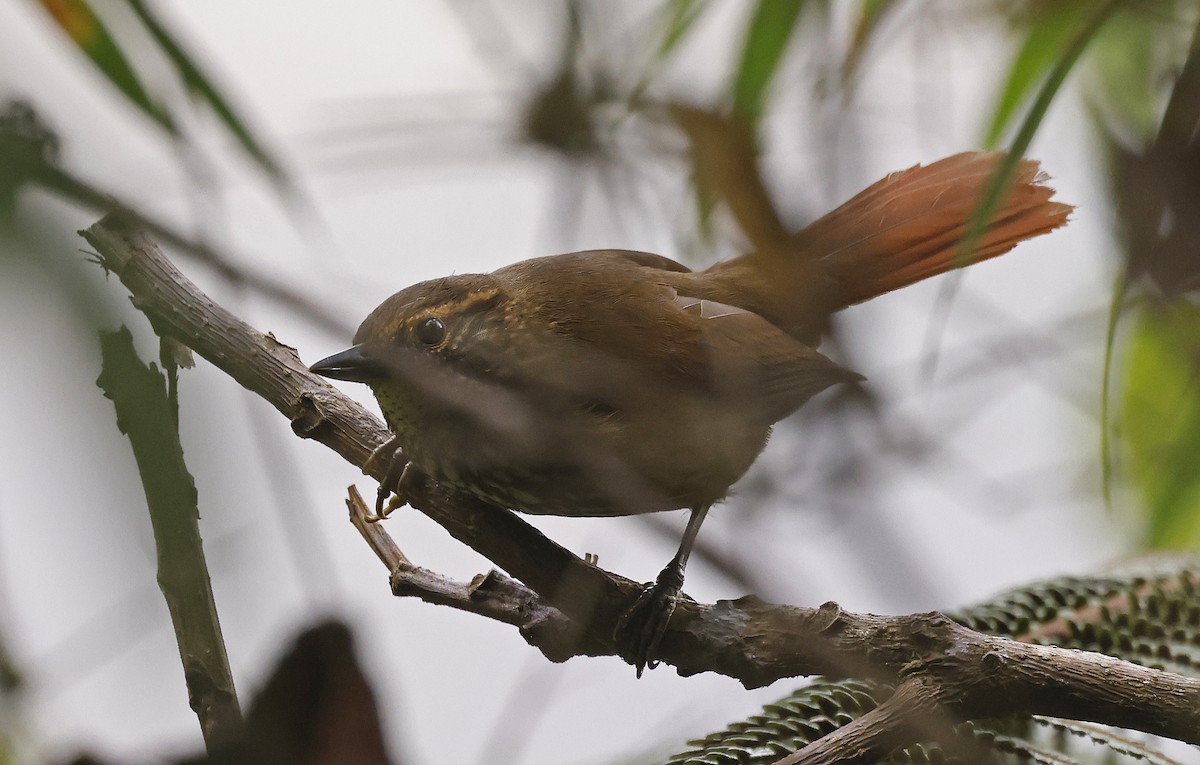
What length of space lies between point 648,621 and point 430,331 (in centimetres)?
62

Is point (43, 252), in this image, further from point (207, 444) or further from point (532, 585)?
point (532, 585)

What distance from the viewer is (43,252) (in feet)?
1.96

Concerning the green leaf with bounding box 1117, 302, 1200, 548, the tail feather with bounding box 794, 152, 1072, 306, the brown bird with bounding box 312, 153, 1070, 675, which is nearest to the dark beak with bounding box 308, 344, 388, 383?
the brown bird with bounding box 312, 153, 1070, 675

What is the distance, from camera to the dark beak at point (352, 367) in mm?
1684

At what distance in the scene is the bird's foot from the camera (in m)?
1.74

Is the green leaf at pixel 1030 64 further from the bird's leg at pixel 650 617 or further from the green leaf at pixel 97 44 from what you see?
the green leaf at pixel 97 44

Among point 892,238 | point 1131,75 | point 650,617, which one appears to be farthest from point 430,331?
point 1131,75

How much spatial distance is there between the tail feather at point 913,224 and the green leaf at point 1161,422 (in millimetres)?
339

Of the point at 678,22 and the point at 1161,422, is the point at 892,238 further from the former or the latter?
the point at 1161,422

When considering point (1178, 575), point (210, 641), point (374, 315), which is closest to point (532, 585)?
point (374, 315)

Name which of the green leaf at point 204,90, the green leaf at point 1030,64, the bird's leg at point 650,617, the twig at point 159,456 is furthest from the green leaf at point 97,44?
the green leaf at point 1030,64

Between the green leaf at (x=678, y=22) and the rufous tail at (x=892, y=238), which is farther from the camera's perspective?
the rufous tail at (x=892, y=238)

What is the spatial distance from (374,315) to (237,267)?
1050 millimetres

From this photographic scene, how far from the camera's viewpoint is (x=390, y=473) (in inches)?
72.7
